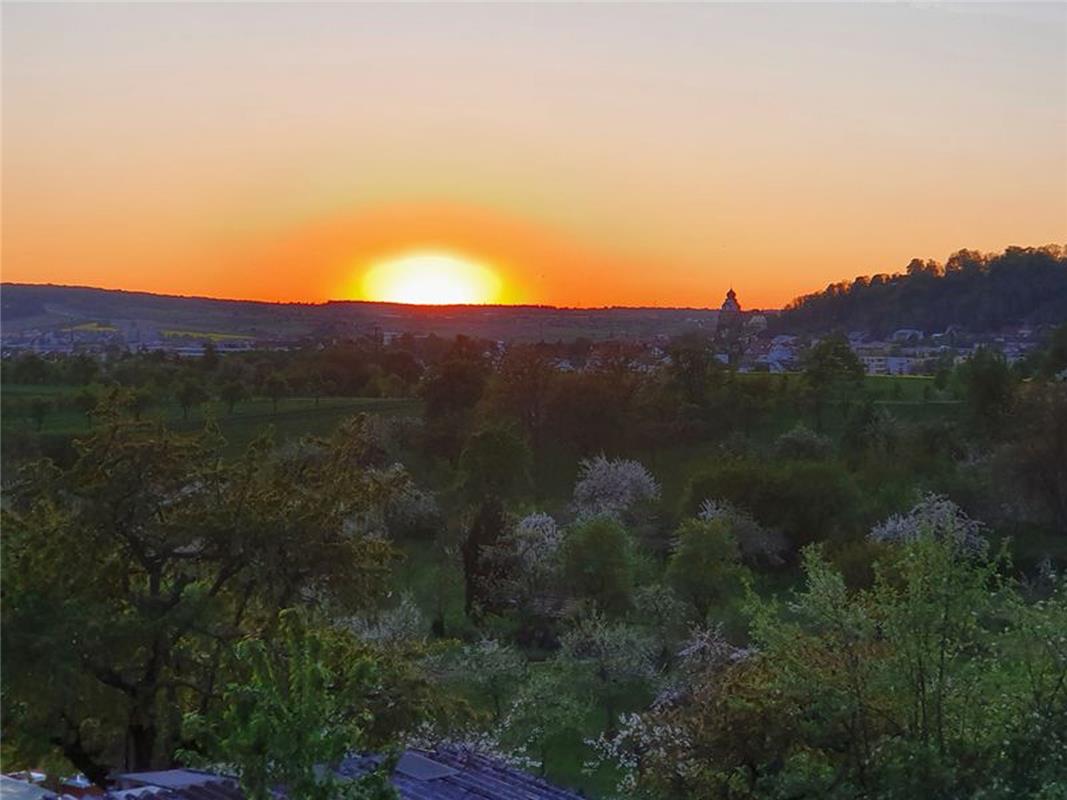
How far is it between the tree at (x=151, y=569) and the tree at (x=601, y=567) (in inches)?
479

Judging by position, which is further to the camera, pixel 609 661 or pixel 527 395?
pixel 527 395

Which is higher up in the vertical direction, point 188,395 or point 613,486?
point 188,395

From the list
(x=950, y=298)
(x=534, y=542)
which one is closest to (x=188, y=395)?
(x=534, y=542)

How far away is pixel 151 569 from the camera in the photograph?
13.0m

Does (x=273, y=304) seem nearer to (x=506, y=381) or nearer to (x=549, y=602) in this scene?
(x=506, y=381)

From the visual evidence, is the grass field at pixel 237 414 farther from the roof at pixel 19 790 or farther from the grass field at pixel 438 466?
the roof at pixel 19 790

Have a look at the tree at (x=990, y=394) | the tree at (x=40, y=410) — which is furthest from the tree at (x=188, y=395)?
the tree at (x=990, y=394)

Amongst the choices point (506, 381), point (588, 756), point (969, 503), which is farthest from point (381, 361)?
point (588, 756)

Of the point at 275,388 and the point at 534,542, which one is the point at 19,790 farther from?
the point at 275,388

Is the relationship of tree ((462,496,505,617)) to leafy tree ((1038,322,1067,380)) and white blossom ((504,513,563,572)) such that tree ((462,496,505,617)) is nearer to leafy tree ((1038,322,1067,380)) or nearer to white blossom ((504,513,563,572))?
white blossom ((504,513,563,572))

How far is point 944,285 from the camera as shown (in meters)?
→ 74.8

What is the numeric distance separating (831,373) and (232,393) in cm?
2358

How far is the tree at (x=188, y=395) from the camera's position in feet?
97.2

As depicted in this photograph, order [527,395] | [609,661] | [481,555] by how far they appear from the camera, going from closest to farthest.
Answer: [609,661] → [481,555] → [527,395]
